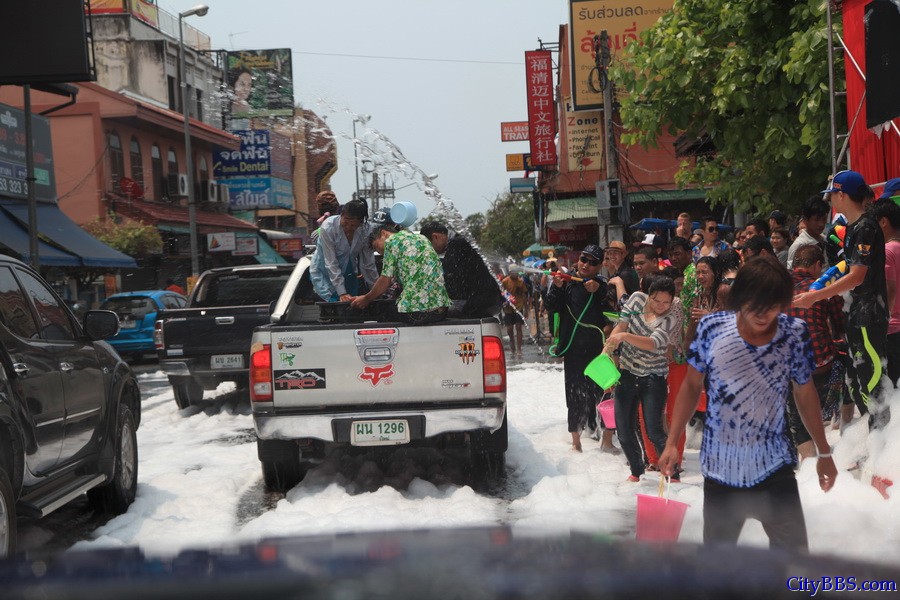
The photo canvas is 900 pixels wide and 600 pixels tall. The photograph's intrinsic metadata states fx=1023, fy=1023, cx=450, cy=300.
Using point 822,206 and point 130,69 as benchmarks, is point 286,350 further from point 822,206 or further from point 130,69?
point 130,69

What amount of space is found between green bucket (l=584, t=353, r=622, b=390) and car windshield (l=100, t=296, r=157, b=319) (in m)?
17.9

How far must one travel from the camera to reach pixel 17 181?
83.9 ft

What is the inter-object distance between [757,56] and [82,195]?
24.8 meters

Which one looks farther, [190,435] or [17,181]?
[17,181]

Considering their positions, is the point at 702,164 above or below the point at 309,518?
above

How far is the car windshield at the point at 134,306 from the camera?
77.0ft

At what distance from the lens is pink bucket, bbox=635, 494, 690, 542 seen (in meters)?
3.95

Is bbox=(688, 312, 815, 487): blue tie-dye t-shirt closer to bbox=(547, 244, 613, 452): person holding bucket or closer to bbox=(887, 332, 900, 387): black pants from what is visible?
bbox=(887, 332, 900, 387): black pants

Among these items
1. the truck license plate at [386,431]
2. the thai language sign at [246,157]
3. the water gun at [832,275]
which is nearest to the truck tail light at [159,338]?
the truck license plate at [386,431]

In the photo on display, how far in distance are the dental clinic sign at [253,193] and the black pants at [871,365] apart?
1595 inches

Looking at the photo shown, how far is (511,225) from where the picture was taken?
281 feet

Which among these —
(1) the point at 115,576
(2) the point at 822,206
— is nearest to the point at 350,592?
(1) the point at 115,576

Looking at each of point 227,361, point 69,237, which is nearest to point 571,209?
point 69,237

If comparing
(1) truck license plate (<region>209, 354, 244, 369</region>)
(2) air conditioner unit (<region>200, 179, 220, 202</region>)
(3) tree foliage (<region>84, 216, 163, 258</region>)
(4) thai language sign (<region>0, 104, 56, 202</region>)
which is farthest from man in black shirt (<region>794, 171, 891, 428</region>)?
(2) air conditioner unit (<region>200, 179, 220, 202</region>)
